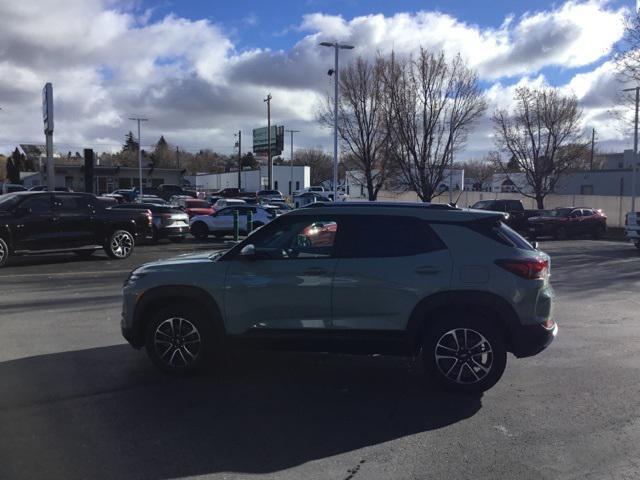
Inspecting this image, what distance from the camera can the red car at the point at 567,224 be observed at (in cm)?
2883

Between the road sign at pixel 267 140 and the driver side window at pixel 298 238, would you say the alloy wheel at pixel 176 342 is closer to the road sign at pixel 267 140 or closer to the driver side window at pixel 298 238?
the driver side window at pixel 298 238

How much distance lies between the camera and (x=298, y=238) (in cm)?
555

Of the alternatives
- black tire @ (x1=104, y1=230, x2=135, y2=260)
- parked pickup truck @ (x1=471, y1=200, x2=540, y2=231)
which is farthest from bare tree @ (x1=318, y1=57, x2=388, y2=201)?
black tire @ (x1=104, y1=230, x2=135, y2=260)

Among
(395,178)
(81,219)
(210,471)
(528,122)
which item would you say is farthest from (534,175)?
(210,471)

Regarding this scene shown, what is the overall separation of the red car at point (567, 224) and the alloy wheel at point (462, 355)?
2530 cm

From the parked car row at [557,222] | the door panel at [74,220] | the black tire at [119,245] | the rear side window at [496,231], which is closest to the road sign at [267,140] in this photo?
the parked car row at [557,222]

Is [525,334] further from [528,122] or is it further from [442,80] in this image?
[528,122]

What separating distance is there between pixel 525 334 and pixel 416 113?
2565 cm

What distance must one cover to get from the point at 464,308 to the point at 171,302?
279 centimetres

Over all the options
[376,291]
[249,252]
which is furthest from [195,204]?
[376,291]

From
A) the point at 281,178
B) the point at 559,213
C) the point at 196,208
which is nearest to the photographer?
the point at 559,213

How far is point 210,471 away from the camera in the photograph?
3.79 meters

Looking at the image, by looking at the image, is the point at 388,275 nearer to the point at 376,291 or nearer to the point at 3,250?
the point at 376,291

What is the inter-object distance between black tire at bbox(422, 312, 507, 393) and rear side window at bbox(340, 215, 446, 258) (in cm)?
71
